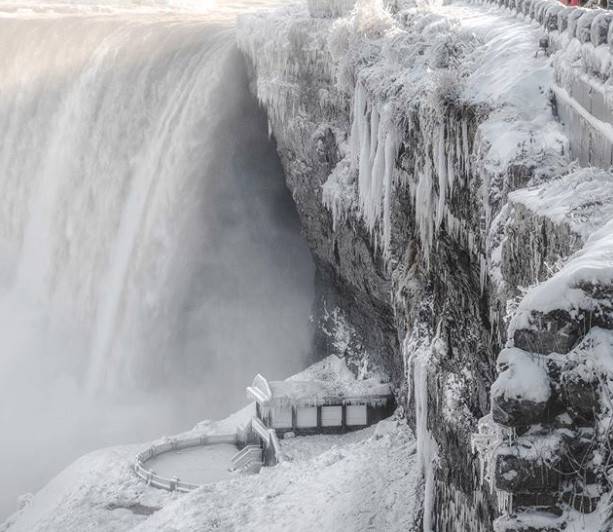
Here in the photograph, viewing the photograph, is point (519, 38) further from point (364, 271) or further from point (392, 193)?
point (364, 271)

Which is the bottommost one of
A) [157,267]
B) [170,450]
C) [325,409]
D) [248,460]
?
[170,450]

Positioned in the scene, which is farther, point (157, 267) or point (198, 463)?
point (157, 267)

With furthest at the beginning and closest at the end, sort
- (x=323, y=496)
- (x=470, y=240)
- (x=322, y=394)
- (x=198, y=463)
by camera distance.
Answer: (x=322, y=394) → (x=198, y=463) → (x=323, y=496) → (x=470, y=240)

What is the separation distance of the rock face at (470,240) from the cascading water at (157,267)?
17.4 ft

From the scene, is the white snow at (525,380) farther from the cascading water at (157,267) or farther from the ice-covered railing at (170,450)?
the cascading water at (157,267)

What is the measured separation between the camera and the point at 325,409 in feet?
91.0

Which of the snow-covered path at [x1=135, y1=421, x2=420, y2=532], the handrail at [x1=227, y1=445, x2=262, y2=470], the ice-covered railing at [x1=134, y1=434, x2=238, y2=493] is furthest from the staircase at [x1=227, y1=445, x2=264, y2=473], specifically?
the snow-covered path at [x1=135, y1=421, x2=420, y2=532]

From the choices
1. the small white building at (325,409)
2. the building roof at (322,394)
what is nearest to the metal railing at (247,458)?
the small white building at (325,409)

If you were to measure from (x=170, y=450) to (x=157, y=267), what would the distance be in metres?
9.06

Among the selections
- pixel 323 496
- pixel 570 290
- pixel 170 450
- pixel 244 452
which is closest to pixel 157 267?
pixel 170 450

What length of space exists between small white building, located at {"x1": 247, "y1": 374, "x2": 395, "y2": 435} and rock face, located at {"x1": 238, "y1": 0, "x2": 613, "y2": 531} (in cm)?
87

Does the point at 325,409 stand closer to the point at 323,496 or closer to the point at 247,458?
the point at 247,458

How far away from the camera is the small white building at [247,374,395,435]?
90.3 feet

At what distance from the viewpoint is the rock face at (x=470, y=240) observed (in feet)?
22.3
